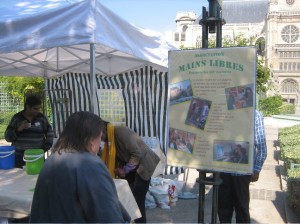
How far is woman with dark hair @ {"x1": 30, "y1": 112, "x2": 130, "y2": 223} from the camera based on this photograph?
162cm

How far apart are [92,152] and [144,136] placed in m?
4.72

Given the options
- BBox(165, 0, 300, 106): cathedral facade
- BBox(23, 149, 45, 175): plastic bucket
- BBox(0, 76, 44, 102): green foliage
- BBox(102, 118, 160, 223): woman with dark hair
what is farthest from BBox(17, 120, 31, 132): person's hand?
BBox(165, 0, 300, 106): cathedral facade

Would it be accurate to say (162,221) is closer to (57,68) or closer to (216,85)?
(216,85)

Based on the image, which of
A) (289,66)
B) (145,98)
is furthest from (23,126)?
(289,66)

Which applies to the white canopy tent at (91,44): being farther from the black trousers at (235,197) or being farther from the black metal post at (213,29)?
the black trousers at (235,197)

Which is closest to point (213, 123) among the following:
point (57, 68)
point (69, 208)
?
point (69, 208)

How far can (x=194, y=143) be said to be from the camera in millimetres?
2527

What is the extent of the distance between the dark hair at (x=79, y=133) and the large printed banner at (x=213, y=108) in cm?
90

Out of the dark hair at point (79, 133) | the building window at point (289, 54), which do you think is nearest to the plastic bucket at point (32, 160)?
the dark hair at point (79, 133)

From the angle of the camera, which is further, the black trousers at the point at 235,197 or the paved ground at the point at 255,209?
the paved ground at the point at 255,209

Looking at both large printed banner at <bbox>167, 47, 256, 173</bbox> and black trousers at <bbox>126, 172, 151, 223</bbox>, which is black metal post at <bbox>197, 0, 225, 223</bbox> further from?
black trousers at <bbox>126, 172, 151, 223</bbox>

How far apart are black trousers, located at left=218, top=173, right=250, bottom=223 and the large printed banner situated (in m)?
1.14

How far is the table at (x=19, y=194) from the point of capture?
2.67m

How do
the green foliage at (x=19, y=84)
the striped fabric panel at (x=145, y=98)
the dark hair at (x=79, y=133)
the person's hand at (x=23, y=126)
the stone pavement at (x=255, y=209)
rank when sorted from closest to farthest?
the dark hair at (x=79, y=133), the person's hand at (x=23, y=126), the stone pavement at (x=255, y=209), the striped fabric panel at (x=145, y=98), the green foliage at (x=19, y=84)
